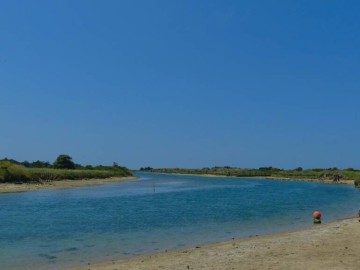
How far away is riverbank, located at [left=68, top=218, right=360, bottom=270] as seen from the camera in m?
16.1

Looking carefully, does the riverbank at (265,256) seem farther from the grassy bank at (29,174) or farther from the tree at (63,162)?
the tree at (63,162)

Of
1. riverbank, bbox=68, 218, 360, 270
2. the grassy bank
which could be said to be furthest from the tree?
riverbank, bbox=68, 218, 360, 270

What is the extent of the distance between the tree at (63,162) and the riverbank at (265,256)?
89957 millimetres

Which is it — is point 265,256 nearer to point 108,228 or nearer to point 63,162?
point 108,228

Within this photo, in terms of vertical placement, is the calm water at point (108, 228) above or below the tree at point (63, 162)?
below

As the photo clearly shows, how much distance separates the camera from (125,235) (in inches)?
1015

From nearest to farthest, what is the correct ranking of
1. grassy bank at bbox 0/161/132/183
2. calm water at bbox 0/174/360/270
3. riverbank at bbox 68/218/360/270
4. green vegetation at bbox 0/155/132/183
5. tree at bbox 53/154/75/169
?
1. riverbank at bbox 68/218/360/270
2. calm water at bbox 0/174/360/270
3. grassy bank at bbox 0/161/132/183
4. green vegetation at bbox 0/155/132/183
5. tree at bbox 53/154/75/169

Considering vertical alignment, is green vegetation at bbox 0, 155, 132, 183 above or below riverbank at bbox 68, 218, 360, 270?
above

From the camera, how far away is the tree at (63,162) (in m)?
107

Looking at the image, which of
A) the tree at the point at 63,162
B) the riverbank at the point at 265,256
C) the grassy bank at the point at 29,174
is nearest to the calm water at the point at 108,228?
the riverbank at the point at 265,256

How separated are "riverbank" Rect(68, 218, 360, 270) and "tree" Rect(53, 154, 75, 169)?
295 feet

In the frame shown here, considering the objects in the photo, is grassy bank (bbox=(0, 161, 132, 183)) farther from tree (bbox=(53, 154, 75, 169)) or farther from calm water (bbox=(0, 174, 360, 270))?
calm water (bbox=(0, 174, 360, 270))

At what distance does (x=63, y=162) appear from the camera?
107625 millimetres

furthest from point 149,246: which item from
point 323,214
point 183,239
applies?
point 323,214
